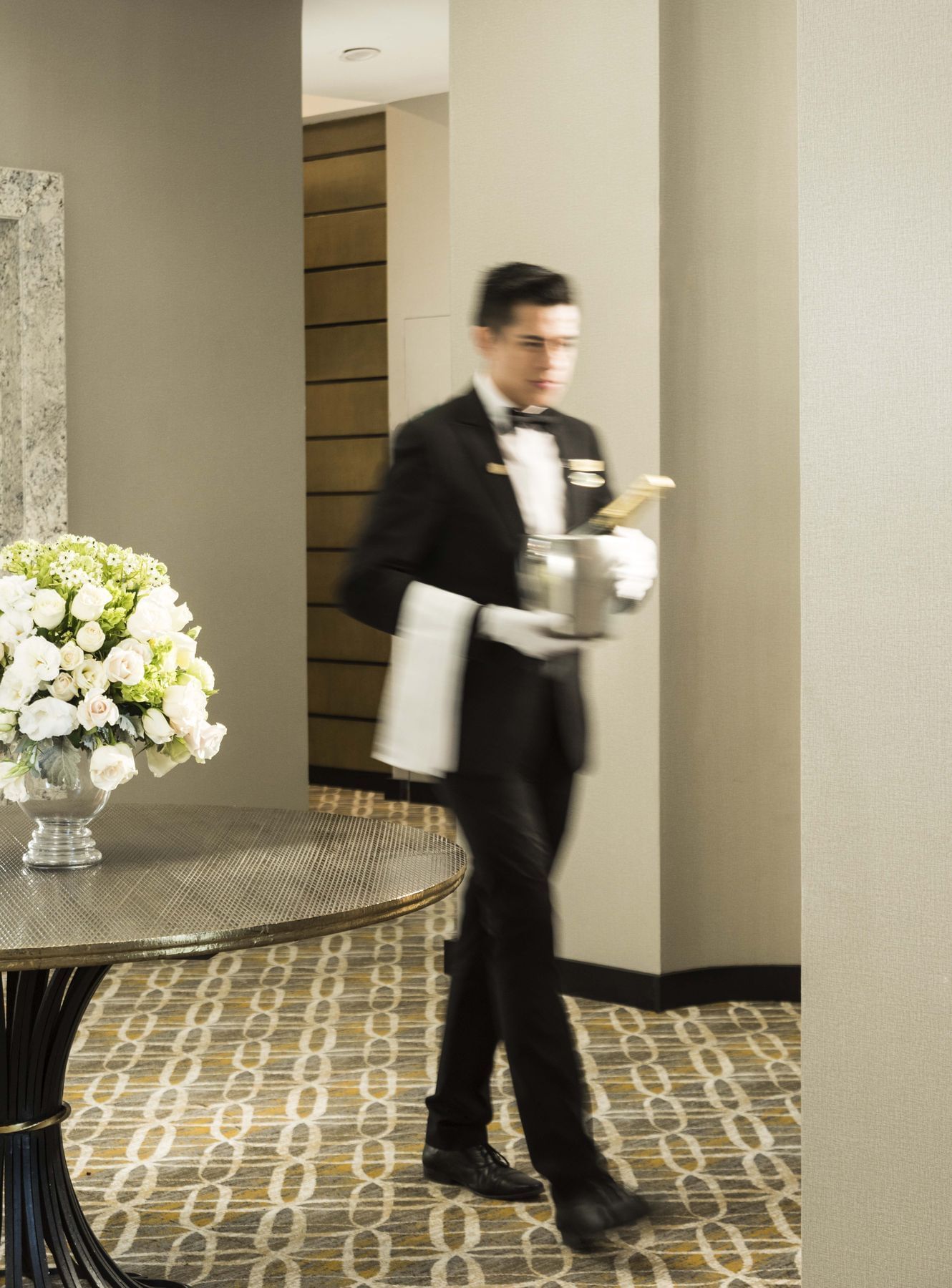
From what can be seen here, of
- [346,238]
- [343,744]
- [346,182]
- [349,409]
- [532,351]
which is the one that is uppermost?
[346,182]

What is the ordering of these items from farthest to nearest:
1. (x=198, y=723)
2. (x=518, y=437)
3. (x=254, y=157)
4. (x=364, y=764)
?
(x=364, y=764), (x=254, y=157), (x=518, y=437), (x=198, y=723)

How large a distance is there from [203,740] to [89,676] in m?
0.23

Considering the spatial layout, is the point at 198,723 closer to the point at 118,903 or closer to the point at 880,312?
the point at 118,903

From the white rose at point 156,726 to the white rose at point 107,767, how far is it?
5 cm

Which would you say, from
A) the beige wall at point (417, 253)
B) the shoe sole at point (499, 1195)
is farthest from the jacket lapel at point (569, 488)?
the beige wall at point (417, 253)

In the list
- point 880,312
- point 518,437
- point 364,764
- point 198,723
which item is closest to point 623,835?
point 518,437

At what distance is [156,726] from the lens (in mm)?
2434

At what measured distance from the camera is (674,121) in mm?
4430

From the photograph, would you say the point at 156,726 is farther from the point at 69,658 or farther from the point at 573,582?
the point at 573,582

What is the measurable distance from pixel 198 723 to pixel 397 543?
580 millimetres

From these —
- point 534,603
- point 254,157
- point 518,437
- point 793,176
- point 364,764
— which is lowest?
point 364,764

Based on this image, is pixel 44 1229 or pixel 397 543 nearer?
pixel 44 1229

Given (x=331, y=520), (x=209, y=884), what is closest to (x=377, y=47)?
(x=331, y=520)

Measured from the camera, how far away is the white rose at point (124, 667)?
2.40m
